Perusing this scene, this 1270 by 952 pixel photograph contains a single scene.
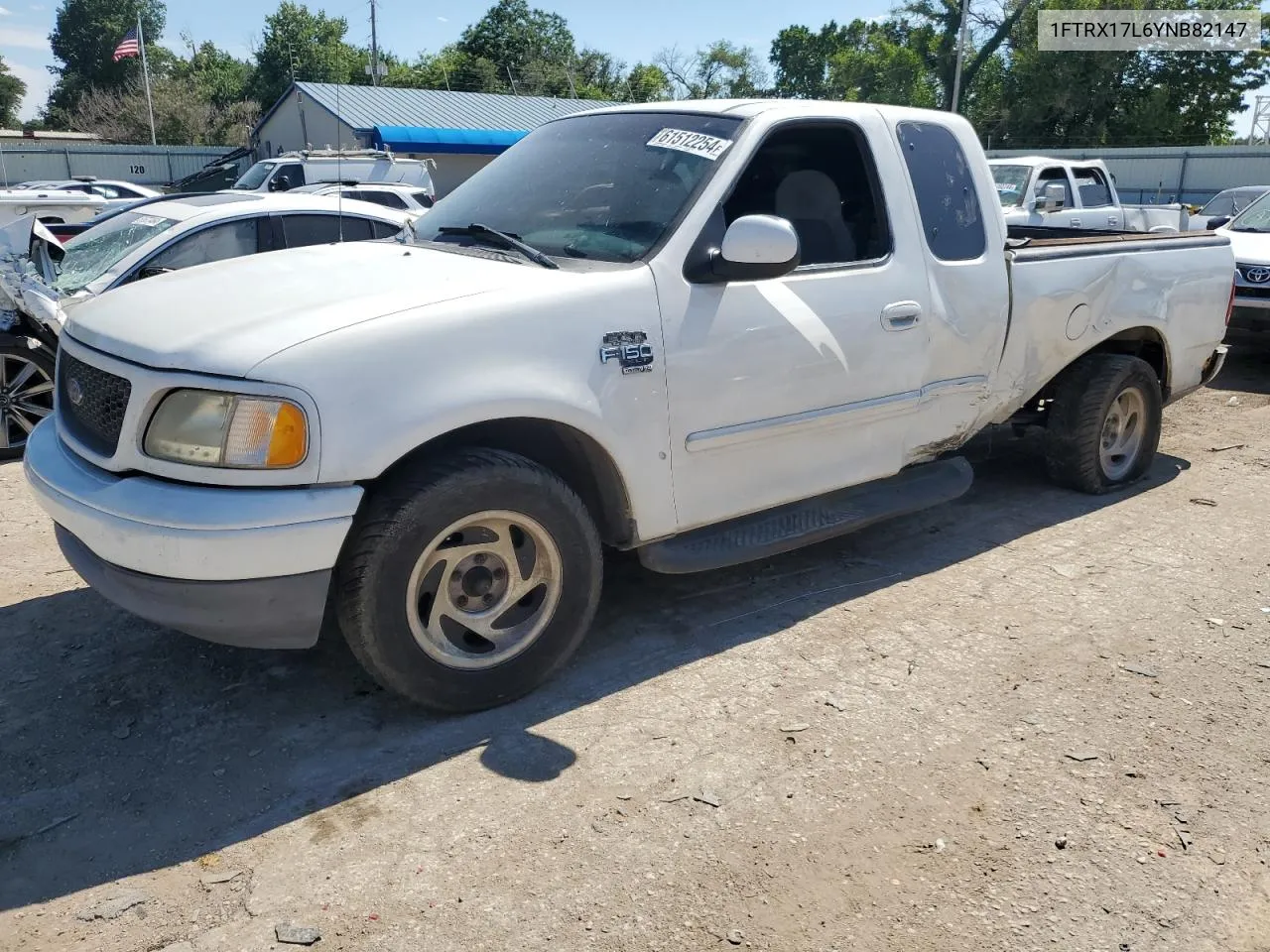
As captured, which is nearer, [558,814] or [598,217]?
[558,814]

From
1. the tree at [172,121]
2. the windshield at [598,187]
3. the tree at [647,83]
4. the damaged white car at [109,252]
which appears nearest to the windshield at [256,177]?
the damaged white car at [109,252]

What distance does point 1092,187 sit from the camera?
50.6 ft

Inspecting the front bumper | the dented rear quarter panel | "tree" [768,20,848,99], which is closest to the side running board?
the dented rear quarter panel

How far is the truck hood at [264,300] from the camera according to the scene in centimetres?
301

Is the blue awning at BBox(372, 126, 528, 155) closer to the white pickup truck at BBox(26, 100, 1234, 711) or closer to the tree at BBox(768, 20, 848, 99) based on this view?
the white pickup truck at BBox(26, 100, 1234, 711)

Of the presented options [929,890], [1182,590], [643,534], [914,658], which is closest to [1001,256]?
[1182,590]

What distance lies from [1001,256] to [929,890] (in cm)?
309

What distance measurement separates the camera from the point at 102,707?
353cm

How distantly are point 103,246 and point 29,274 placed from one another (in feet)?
2.28

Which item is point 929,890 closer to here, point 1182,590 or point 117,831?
A: point 117,831

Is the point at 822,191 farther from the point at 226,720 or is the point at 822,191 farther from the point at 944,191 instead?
the point at 226,720

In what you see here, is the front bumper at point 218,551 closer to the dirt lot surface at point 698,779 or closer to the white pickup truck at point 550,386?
the white pickup truck at point 550,386

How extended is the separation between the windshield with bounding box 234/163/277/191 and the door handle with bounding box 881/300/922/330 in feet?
52.9

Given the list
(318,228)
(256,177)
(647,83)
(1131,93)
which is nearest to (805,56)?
(647,83)
